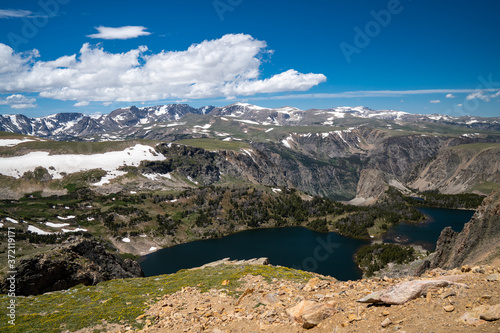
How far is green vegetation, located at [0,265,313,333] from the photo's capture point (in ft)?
75.8

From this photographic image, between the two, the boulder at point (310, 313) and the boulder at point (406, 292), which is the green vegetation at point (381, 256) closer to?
the boulder at point (406, 292)

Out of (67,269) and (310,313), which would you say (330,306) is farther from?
(67,269)

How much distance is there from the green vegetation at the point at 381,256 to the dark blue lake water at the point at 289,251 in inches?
193

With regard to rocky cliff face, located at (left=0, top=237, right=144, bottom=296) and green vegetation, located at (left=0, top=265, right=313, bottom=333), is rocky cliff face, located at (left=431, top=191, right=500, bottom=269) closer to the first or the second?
green vegetation, located at (left=0, top=265, right=313, bottom=333)

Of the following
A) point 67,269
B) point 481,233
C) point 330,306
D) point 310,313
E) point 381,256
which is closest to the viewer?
point 310,313

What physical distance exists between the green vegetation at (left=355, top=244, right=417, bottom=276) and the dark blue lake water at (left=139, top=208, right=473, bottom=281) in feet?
16.1

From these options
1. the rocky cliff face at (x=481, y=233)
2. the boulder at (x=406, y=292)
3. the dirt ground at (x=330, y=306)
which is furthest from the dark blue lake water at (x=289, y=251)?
the boulder at (x=406, y=292)

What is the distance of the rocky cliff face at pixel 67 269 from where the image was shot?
36.7 metres

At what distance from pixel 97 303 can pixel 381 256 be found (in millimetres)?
136212

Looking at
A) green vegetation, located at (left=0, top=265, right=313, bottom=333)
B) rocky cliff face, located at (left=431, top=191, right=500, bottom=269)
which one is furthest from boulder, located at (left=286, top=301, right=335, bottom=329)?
rocky cliff face, located at (left=431, top=191, right=500, bottom=269)

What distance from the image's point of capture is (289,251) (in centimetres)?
16075

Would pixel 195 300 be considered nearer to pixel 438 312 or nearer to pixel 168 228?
pixel 438 312

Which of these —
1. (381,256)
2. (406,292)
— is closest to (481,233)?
(406,292)

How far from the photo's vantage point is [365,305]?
15719 millimetres
